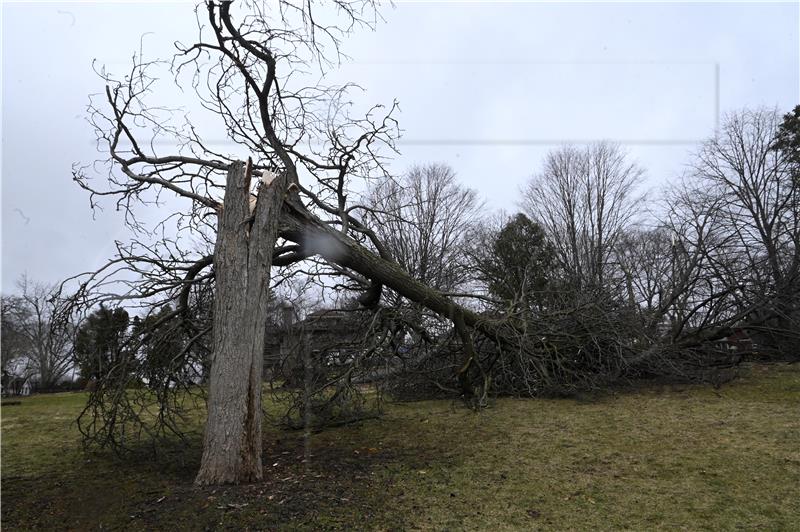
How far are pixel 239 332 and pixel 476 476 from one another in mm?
2291

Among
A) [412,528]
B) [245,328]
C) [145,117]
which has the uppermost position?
[145,117]

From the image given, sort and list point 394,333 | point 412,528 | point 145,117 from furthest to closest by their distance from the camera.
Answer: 1. point 394,333
2. point 145,117
3. point 412,528

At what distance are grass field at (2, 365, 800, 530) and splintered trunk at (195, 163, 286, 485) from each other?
26cm

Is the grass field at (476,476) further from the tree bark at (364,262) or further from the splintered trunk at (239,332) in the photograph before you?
the tree bark at (364,262)

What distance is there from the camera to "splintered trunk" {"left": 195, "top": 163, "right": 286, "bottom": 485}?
4.05 meters

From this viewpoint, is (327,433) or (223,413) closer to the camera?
(223,413)

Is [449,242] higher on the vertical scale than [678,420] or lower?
higher

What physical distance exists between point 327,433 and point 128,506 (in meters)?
2.82

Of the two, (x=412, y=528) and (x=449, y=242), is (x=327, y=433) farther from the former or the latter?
(x=449, y=242)

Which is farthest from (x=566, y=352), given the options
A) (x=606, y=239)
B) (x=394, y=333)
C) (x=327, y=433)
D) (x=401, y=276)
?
(x=606, y=239)

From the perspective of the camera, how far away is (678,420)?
5953 mm

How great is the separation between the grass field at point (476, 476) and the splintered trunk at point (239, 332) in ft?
0.86

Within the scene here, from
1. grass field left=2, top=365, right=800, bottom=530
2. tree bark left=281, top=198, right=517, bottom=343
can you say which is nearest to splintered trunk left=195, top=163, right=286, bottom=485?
grass field left=2, top=365, right=800, bottom=530

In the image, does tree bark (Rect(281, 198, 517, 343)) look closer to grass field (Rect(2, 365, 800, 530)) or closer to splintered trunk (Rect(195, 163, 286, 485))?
splintered trunk (Rect(195, 163, 286, 485))
